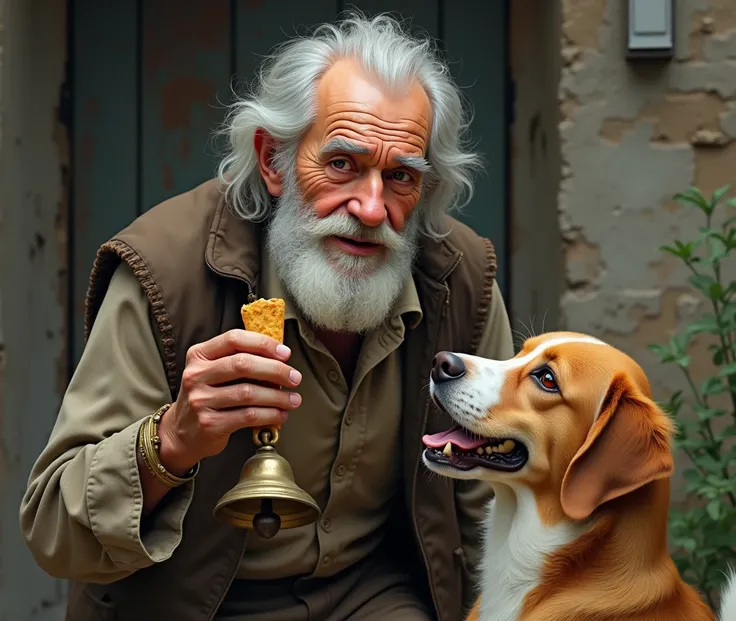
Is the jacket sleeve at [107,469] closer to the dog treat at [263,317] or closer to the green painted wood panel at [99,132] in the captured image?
the dog treat at [263,317]

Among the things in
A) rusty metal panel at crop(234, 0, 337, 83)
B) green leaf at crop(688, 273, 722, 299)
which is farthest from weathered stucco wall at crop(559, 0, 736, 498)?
rusty metal panel at crop(234, 0, 337, 83)

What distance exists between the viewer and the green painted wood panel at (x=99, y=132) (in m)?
4.16

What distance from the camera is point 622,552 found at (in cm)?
236

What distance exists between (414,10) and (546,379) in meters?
2.05

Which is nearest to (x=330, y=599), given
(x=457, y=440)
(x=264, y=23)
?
(x=457, y=440)

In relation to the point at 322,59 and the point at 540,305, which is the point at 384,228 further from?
the point at 540,305

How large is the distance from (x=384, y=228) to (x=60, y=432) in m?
0.85

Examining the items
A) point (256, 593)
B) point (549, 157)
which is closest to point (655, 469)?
point (256, 593)

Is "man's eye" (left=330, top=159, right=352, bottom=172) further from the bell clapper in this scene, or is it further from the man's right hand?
the bell clapper

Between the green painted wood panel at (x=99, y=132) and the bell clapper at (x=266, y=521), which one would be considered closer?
the bell clapper at (x=266, y=521)

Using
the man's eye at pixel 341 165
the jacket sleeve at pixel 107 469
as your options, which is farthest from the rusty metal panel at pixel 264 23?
the jacket sleeve at pixel 107 469

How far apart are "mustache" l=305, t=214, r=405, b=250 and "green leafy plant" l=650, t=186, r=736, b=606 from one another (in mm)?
970

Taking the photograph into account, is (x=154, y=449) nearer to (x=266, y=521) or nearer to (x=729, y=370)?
(x=266, y=521)

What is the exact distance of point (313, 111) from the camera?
9.18 feet
